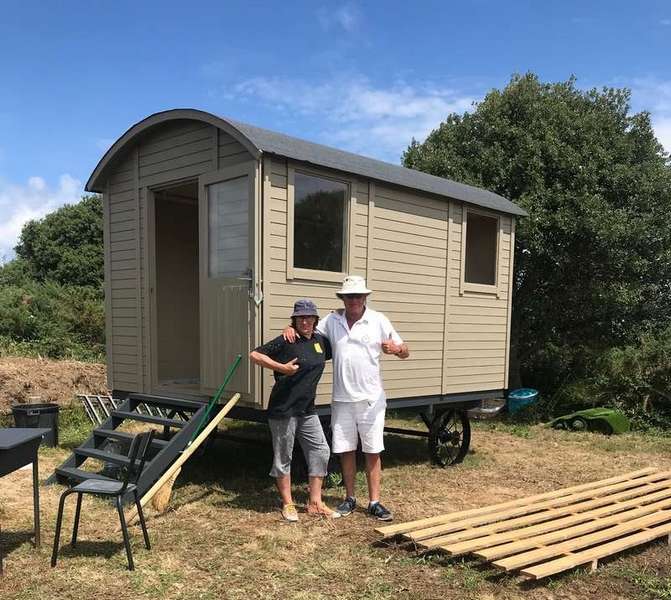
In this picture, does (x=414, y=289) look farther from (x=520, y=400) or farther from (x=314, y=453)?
(x=520, y=400)

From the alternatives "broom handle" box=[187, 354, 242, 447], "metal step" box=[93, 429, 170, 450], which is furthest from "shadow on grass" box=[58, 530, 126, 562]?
"broom handle" box=[187, 354, 242, 447]

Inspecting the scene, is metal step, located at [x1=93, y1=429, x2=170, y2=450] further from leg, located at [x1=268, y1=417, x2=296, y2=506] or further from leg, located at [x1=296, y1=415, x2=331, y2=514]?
leg, located at [x1=296, y1=415, x2=331, y2=514]

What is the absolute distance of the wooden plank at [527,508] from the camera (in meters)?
4.32

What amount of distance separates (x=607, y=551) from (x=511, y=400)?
25.2ft

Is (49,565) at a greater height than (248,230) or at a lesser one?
lesser

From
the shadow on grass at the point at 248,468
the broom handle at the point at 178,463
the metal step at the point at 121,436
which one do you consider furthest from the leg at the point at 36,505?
the shadow on grass at the point at 248,468

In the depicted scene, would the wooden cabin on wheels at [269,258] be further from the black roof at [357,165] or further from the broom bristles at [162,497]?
the broom bristles at [162,497]

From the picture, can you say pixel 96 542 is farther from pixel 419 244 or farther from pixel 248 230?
pixel 419 244

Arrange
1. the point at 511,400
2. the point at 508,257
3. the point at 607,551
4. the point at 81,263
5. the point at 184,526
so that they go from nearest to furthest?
the point at 607,551 < the point at 184,526 < the point at 508,257 < the point at 511,400 < the point at 81,263

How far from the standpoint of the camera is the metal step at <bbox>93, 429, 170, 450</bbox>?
16.9 ft

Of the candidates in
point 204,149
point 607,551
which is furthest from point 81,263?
point 607,551

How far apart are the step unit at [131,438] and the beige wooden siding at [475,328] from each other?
298 centimetres

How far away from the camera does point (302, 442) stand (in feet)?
16.1

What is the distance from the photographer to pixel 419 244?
664 centimetres
